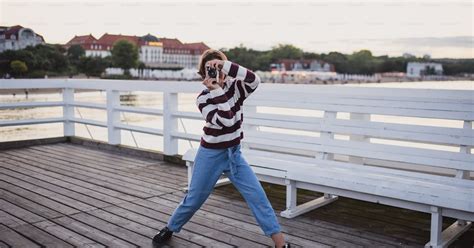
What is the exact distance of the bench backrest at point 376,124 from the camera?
3715 mm

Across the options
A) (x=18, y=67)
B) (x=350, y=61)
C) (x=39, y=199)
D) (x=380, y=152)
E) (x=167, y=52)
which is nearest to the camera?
(x=380, y=152)

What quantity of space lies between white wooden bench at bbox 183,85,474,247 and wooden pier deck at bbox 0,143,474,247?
252 millimetres

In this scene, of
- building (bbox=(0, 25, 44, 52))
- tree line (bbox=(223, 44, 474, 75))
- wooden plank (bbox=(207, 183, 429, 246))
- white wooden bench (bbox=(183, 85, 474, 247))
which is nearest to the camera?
white wooden bench (bbox=(183, 85, 474, 247))

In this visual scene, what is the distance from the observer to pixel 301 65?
311ft

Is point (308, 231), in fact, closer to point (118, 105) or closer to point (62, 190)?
point (62, 190)

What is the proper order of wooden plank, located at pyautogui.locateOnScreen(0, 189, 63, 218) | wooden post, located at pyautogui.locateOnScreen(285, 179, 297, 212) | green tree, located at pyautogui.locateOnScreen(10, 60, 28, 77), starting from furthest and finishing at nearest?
green tree, located at pyautogui.locateOnScreen(10, 60, 28, 77)
wooden plank, located at pyautogui.locateOnScreen(0, 189, 63, 218)
wooden post, located at pyautogui.locateOnScreen(285, 179, 297, 212)

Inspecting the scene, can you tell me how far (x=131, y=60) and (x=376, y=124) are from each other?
348 ft

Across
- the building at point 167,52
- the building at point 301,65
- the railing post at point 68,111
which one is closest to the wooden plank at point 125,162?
the railing post at point 68,111

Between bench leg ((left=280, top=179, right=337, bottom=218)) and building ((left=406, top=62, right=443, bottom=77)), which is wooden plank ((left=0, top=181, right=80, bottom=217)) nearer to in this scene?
bench leg ((left=280, top=179, right=337, bottom=218))

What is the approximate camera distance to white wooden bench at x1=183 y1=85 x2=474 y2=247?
3.35 meters

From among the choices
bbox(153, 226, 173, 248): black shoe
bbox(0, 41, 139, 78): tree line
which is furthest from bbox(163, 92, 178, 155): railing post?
bbox(0, 41, 139, 78): tree line

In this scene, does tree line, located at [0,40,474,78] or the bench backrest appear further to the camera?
tree line, located at [0,40,474,78]

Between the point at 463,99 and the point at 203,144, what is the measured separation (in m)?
2.03

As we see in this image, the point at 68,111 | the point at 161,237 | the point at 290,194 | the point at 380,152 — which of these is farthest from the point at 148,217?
the point at 68,111
